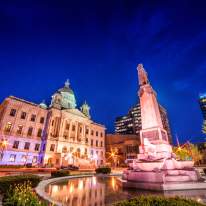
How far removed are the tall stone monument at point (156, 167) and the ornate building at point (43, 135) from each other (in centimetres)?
3162

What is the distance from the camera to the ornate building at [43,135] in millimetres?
45469

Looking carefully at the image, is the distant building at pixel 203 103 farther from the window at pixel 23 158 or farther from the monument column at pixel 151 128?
the window at pixel 23 158

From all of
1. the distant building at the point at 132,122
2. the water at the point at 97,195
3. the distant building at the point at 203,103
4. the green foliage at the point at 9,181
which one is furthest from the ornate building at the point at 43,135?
the distant building at the point at 203,103

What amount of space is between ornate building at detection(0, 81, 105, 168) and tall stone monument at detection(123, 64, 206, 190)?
3162cm

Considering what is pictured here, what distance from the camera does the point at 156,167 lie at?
38.4 ft

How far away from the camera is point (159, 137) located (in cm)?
1403

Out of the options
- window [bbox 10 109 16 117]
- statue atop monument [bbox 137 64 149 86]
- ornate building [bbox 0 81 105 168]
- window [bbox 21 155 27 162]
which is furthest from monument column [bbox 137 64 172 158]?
window [bbox 10 109 16 117]

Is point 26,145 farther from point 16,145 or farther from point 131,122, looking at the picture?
point 131,122

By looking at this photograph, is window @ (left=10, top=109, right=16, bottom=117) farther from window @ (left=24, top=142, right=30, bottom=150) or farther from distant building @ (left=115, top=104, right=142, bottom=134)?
distant building @ (left=115, top=104, right=142, bottom=134)

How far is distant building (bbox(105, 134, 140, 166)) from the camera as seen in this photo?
7088 cm

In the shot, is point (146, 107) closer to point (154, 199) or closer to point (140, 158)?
point (140, 158)

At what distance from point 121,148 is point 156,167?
66039 millimetres

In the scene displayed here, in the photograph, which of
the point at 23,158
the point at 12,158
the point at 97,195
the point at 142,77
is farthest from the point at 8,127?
the point at 97,195

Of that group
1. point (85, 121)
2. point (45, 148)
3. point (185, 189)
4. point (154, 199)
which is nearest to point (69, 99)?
point (85, 121)
